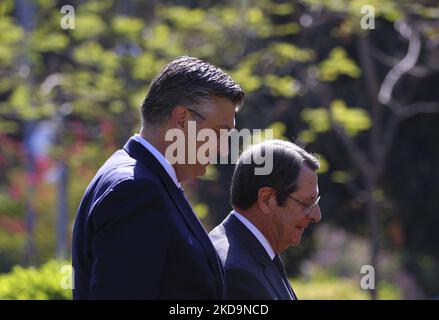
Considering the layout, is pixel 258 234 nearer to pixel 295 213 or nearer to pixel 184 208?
pixel 295 213

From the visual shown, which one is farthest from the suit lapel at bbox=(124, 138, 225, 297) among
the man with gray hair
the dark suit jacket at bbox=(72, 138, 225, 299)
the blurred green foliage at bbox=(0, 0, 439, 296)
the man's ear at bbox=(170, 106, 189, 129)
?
the blurred green foliage at bbox=(0, 0, 439, 296)

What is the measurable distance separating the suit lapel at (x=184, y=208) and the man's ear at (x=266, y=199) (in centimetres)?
61

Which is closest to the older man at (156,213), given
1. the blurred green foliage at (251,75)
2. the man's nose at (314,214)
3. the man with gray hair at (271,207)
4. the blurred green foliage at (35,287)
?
the man with gray hair at (271,207)

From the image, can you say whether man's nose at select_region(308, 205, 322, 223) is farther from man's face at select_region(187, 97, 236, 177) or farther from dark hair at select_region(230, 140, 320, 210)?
man's face at select_region(187, 97, 236, 177)

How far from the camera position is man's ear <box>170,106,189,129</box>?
268cm

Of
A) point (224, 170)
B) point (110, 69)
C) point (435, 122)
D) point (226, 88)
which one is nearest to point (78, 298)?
point (226, 88)

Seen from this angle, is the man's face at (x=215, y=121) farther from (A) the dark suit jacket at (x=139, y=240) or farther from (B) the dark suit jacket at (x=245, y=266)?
(B) the dark suit jacket at (x=245, y=266)

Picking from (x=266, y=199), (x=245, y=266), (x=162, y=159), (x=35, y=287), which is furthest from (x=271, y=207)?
(x=35, y=287)

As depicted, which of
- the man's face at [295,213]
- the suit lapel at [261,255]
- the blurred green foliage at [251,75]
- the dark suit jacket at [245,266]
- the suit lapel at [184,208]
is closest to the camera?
the suit lapel at [184,208]

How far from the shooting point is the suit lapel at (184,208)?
2617mm

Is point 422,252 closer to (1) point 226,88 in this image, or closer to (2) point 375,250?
(2) point 375,250

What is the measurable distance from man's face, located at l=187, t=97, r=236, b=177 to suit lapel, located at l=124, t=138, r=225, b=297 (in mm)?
120

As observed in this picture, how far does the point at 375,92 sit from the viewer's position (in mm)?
8812
